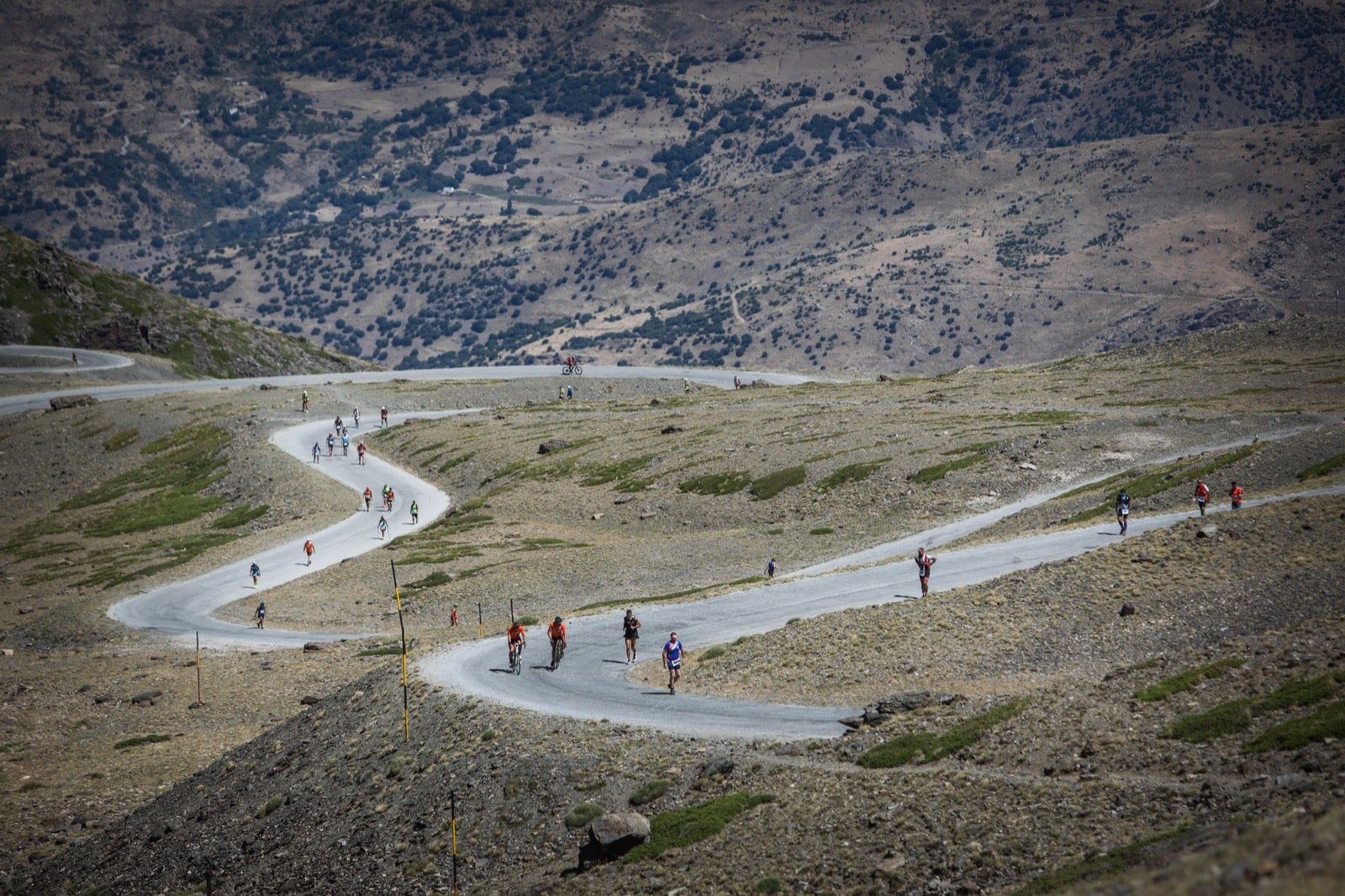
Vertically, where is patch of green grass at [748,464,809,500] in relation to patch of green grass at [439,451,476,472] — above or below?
above

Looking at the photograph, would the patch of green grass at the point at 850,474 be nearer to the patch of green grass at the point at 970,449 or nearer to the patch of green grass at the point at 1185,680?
the patch of green grass at the point at 970,449

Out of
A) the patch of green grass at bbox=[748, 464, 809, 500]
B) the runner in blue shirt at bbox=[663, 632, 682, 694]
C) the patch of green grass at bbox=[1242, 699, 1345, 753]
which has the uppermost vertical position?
the patch of green grass at bbox=[1242, 699, 1345, 753]

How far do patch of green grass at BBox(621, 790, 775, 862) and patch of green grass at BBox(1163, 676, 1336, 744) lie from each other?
819cm

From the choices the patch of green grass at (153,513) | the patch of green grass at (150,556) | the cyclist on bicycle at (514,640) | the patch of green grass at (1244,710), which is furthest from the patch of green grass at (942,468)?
the patch of green grass at (153,513)

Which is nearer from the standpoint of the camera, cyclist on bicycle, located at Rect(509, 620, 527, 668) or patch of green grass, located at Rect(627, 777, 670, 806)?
patch of green grass, located at Rect(627, 777, 670, 806)

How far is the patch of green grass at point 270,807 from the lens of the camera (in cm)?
3334

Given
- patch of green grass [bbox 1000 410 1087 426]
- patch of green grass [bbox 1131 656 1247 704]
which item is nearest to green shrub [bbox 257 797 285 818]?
patch of green grass [bbox 1131 656 1247 704]

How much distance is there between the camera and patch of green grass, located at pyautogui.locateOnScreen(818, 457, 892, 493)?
7500 cm

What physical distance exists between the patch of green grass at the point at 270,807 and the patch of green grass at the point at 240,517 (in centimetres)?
5692

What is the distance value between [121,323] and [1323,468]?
15675cm

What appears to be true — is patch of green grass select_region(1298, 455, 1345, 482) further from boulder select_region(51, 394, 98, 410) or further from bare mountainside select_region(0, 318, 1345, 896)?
boulder select_region(51, 394, 98, 410)

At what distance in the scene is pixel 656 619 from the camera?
46250 millimetres

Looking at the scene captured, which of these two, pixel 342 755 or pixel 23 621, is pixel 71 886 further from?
pixel 23 621

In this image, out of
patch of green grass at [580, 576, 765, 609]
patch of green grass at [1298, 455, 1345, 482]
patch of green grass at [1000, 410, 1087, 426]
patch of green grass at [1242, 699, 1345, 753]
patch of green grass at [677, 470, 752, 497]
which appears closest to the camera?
patch of green grass at [1242, 699, 1345, 753]
